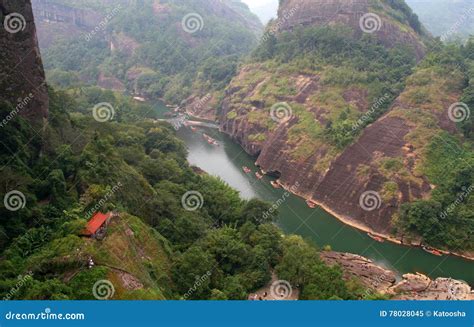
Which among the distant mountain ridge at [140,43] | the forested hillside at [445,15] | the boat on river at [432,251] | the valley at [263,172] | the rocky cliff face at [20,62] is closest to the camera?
the valley at [263,172]

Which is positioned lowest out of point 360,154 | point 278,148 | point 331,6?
point 278,148

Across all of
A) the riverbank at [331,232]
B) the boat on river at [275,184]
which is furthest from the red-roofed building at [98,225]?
the boat on river at [275,184]

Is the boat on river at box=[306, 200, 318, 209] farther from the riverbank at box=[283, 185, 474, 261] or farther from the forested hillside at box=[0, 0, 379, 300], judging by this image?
the forested hillside at box=[0, 0, 379, 300]

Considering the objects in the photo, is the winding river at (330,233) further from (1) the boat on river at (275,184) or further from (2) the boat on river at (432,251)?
(1) the boat on river at (275,184)

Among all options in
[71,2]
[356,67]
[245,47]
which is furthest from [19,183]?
[71,2]

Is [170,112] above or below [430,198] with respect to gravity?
Answer: below

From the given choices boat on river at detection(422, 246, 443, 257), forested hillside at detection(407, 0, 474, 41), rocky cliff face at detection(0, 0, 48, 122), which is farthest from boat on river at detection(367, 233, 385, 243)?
forested hillside at detection(407, 0, 474, 41)

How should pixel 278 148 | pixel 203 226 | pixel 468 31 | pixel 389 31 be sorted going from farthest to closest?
pixel 468 31 → pixel 389 31 → pixel 278 148 → pixel 203 226

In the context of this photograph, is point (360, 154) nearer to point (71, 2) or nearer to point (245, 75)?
point (245, 75)

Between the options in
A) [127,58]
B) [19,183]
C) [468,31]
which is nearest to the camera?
[19,183]
